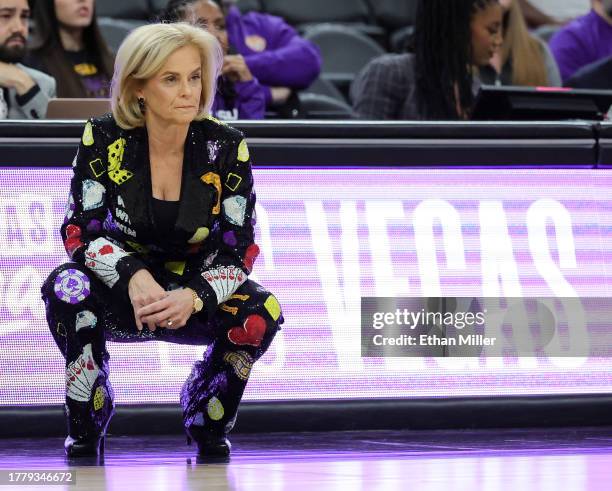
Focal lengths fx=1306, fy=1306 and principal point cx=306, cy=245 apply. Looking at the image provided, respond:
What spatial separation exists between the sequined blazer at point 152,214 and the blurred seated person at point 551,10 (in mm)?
5304

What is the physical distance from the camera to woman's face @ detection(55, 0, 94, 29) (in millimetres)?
5043

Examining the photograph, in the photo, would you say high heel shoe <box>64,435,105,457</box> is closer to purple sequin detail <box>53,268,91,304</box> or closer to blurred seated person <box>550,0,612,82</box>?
purple sequin detail <box>53,268,91,304</box>

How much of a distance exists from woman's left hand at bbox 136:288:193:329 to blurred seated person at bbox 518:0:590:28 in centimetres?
559

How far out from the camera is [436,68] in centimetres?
498

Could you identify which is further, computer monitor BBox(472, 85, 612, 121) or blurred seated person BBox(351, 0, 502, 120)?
blurred seated person BBox(351, 0, 502, 120)

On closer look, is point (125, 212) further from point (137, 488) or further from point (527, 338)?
point (527, 338)

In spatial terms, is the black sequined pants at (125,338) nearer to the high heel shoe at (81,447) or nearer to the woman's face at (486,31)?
the high heel shoe at (81,447)

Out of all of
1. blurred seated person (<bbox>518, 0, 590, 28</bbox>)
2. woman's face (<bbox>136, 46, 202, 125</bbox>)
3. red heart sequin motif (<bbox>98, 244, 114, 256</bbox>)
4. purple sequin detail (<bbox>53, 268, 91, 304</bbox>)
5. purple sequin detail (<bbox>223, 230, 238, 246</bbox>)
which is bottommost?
purple sequin detail (<bbox>53, 268, 91, 304</bbox>)

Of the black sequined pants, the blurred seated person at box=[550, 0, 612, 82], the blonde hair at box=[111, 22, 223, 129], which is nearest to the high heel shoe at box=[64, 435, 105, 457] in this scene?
the black sequined pants

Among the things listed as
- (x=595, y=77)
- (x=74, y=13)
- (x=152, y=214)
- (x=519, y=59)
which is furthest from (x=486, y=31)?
(x=152, y=214)

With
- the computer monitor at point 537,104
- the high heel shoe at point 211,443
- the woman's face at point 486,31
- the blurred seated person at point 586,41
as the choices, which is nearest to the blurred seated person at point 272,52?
the woman's face at point 486,31

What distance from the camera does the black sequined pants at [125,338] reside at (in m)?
2.97

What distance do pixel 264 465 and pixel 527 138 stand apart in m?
1.47

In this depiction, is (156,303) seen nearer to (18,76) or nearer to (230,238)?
(230,238)
